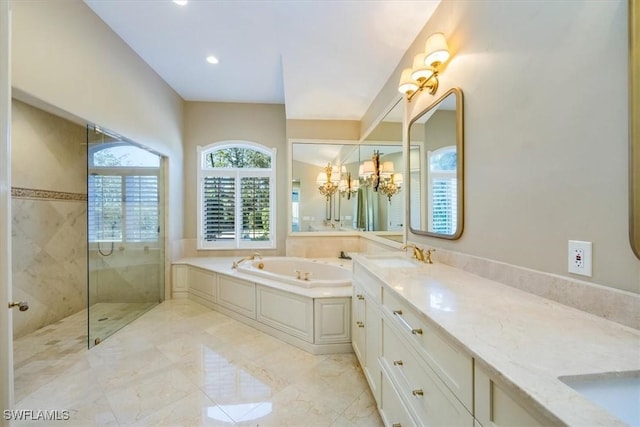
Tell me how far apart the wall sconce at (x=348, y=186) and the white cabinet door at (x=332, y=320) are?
183 centimetres

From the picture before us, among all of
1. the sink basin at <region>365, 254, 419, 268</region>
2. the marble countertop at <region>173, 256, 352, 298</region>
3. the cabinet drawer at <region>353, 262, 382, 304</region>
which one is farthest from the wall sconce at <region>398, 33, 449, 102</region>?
the marble countertop at <region>173, 256, 352, 298</region>

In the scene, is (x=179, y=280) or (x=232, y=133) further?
(x=232, y=133)

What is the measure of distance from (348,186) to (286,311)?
2155mm

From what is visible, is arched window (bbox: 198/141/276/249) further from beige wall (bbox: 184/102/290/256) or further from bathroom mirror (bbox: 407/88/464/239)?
bathroom mirror (bbox: 407/88/464/239)

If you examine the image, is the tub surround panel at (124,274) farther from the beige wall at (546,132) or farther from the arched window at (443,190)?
the beige wall at (546,132)

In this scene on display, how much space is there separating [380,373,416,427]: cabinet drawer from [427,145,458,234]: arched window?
99 centimetres

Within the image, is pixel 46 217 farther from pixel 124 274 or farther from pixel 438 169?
pixel 438 169

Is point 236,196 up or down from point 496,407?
up

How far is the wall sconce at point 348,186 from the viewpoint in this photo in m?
→ 3.81

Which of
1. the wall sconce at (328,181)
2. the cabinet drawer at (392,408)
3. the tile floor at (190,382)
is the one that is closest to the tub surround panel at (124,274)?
the tile floor at (190,382)

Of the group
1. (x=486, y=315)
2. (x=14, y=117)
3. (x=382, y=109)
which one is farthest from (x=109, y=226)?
(x=486, y=315)

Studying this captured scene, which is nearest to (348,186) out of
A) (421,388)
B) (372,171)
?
(372,171)

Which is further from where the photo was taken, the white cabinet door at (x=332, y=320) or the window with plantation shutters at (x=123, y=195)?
the window with plantation shutters at (x=123, y=195)

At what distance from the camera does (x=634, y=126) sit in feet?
2.49
